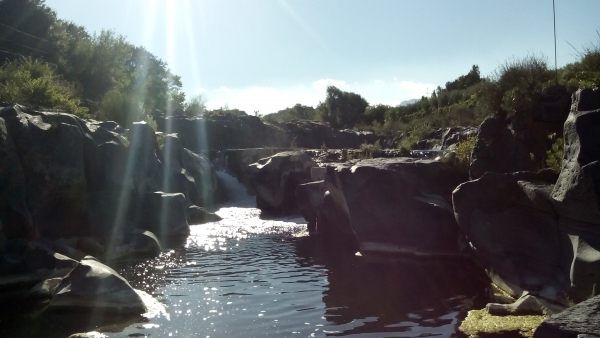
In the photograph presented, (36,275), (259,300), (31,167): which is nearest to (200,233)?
(31,167)

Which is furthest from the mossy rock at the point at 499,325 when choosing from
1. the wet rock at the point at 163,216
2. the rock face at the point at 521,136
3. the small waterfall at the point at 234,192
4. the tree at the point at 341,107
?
the tree at the point at 341,107

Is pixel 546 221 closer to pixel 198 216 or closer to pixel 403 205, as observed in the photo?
pixel 403 205

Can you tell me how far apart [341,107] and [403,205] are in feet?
180

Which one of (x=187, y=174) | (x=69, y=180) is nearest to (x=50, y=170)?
(x=69, y=180)

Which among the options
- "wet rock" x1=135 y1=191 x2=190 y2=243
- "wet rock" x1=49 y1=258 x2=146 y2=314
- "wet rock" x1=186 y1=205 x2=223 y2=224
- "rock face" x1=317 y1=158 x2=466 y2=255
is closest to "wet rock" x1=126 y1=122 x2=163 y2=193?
"wet rock" x1=135 y1=191 x2=190 y2=243

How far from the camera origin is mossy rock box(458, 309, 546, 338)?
10232 millimetres

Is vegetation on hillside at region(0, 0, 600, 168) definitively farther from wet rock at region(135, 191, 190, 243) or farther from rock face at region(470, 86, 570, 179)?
wet rock at region(135, 191, 190, 243)

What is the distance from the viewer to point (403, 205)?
18500 millimetres

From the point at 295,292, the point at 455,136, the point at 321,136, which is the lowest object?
the point at 295,292

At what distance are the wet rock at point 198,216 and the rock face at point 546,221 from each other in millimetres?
16437

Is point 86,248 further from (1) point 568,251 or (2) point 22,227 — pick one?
(1) point 568,251

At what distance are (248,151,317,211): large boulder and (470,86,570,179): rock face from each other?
1662 cm

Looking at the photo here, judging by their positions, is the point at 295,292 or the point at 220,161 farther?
the point at 220,161

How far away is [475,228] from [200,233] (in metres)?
13.7
